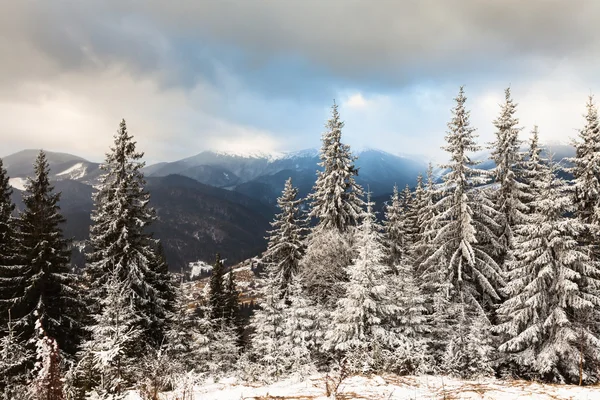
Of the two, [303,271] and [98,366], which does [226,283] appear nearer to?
[303,271]

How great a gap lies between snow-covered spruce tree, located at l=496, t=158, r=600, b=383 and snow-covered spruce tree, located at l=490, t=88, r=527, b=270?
4.09 meters

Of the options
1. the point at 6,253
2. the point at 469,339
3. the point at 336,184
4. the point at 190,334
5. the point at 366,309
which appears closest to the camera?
the point at 366,309

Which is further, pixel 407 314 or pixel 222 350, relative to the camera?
pixel 222 350

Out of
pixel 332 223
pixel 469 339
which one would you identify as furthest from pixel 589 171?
pixel 332 223

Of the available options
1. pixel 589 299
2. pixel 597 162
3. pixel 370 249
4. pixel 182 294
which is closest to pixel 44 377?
pixel 370 249

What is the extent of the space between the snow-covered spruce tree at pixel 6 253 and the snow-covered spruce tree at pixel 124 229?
3.89 metres

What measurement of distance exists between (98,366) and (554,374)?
62.2 feet

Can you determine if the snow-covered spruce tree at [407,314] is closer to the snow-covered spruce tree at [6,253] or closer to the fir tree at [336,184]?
the fir tree at [336,184]

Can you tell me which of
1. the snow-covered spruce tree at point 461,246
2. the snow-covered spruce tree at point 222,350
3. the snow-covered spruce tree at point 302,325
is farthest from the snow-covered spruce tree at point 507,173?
the snow-covered spruce tree at point 222,350

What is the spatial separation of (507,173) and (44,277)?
29.3 metres

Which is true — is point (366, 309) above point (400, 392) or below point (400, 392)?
below

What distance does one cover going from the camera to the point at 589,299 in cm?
1577

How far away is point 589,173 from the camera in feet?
64.8

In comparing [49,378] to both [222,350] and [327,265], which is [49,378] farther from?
[222,350]
